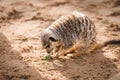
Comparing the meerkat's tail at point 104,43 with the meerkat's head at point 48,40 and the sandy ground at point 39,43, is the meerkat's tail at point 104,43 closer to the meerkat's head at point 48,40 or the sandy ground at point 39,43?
the sandy ground at point 39,43

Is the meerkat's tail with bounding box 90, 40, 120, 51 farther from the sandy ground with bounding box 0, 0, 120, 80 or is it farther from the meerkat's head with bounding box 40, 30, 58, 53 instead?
the meerkat's head with bounding box 40, 30, 58, 53

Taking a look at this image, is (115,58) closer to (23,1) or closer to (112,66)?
(112,66)

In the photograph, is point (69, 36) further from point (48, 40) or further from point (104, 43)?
point (104, 43)

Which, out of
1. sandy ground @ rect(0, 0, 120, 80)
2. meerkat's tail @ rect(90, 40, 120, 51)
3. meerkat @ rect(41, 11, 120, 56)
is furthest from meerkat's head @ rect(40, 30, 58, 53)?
meerkat's tail @ rect(90, 40, 120, 51)

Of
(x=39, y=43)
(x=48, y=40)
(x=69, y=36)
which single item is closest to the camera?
(x=48, y=40)

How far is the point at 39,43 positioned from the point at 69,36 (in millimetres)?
923

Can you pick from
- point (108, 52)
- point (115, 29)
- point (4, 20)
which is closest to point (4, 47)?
point (4, 20)

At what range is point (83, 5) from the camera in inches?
337

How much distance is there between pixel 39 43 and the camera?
6.46m

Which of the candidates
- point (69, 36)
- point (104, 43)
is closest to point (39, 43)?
point (69, 36)

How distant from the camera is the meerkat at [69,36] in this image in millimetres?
5555

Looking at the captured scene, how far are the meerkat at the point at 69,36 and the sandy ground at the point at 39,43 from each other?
0.22 m

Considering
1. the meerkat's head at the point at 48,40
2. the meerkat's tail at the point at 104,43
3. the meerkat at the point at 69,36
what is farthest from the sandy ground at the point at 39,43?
the meerkat's head at the point at 48,40

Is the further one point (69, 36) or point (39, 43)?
point (39, 43)
